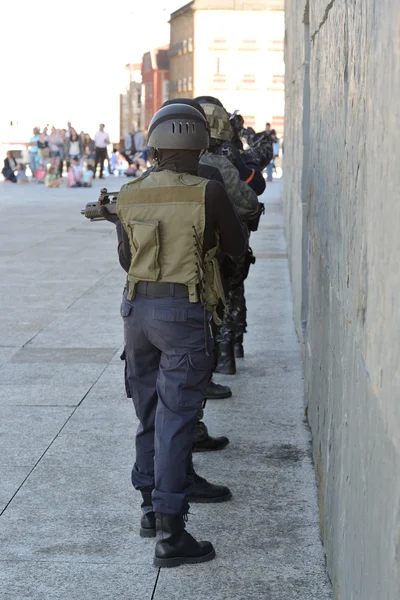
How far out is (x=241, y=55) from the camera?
95.2 m

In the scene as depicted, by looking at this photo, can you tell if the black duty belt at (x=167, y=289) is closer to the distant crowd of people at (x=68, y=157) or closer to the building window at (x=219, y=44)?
the distant crowd of people at (x=68, y=157)

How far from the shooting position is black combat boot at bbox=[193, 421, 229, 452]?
581 centimetres

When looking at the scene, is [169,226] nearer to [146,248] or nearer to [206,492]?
[146,248]

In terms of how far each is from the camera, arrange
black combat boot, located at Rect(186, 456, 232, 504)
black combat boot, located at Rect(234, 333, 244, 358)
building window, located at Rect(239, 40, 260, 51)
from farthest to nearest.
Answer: building window, located at Rect(239, 40, 260, 51) < black combat boot, located at Rect(234, 333, 244, 358) < black combat boot, located at Rect(186, 456, 232, 504)

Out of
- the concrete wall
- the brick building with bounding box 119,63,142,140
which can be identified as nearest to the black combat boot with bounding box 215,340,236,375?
the concrete wall

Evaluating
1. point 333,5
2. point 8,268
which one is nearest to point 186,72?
point 8,268

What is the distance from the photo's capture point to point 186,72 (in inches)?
3939

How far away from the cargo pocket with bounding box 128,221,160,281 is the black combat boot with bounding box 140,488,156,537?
972 millimetres

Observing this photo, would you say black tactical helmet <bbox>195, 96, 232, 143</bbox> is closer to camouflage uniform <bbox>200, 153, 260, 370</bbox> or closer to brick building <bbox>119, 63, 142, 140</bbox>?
camouflage uniform <bbox>200, 153, 260, 370</bbox>

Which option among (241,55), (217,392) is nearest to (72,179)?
(217,392)

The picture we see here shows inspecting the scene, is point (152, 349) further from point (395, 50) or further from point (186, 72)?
point (186, 72)

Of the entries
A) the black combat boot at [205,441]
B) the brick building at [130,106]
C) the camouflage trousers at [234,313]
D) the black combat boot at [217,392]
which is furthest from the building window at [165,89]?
the black combat boot at [205,441]

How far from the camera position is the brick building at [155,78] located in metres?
113

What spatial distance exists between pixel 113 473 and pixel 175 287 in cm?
152
